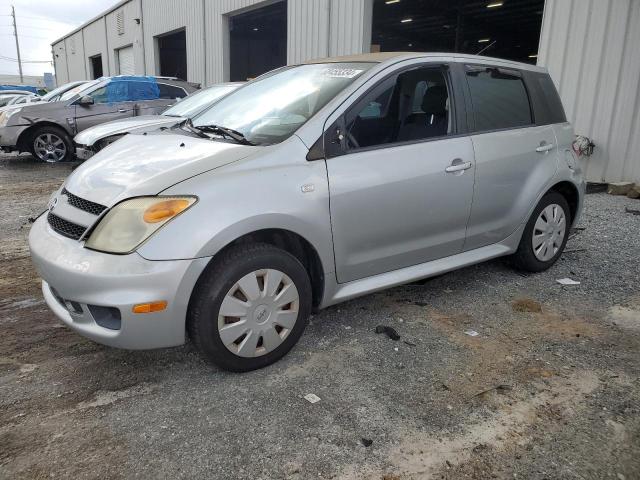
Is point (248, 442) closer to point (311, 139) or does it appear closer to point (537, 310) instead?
point (311, 139)

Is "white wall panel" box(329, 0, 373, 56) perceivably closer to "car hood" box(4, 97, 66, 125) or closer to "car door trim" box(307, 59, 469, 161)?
"car hood" box(4, 97, 66, 125)

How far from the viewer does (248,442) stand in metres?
2.31

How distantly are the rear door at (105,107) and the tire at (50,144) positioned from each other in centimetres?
38

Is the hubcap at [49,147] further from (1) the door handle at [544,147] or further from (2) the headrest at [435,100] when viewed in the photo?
(1) the door handle at [544,147]

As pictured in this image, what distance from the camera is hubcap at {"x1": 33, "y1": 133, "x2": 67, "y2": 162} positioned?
34.6ft

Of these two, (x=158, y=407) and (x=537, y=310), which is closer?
(x=158, y=407)

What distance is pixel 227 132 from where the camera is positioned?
10.5 feet

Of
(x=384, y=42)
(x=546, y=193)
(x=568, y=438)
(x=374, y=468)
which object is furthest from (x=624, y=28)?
(x=384, y=42)

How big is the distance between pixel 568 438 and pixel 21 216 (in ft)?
21.1

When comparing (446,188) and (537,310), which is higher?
(446,188)

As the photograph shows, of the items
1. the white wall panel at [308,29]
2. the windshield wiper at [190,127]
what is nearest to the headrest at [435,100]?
the windshield wiper at [190,127]

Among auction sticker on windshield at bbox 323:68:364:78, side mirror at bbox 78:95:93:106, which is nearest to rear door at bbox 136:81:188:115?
side mirror at bbox 78:95:93:106

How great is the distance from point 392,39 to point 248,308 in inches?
1116

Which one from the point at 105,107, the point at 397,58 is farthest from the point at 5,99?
the point at 397,58
